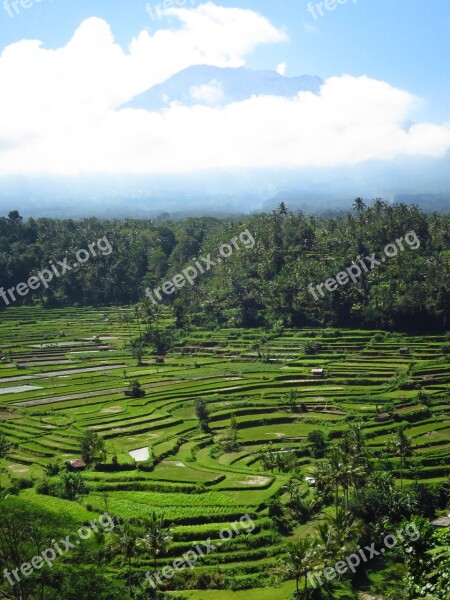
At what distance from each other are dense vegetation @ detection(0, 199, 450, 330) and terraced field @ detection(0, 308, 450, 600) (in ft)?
14.1

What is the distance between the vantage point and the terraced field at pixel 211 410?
108 ft

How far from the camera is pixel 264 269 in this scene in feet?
285

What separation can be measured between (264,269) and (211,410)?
39.7 m

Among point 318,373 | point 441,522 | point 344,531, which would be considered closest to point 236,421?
point 318,373

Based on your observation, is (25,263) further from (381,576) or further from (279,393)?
(381,576)

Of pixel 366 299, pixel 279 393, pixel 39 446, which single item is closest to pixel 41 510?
pixel 39 446

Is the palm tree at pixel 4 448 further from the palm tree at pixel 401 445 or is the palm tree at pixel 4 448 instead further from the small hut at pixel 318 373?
the small hut at pixel 318 373

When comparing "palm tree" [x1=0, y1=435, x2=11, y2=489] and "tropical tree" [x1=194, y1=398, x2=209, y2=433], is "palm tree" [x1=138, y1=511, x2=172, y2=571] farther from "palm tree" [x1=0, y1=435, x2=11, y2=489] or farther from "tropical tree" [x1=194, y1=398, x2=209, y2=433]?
"tropical tree" [x1=194, y1=398, x2=209, y2=433]

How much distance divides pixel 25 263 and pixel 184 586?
82610 mm

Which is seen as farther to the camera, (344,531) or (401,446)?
(401,446)

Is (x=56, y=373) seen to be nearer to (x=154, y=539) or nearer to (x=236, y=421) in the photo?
(x=236, y=421)

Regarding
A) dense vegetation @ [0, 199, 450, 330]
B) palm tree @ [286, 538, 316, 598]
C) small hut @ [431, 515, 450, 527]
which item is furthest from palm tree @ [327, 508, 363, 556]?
dense vegetation @ [0, 199, 450, 330]

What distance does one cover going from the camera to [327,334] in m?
71.9

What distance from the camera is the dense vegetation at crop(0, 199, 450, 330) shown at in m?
74.5
